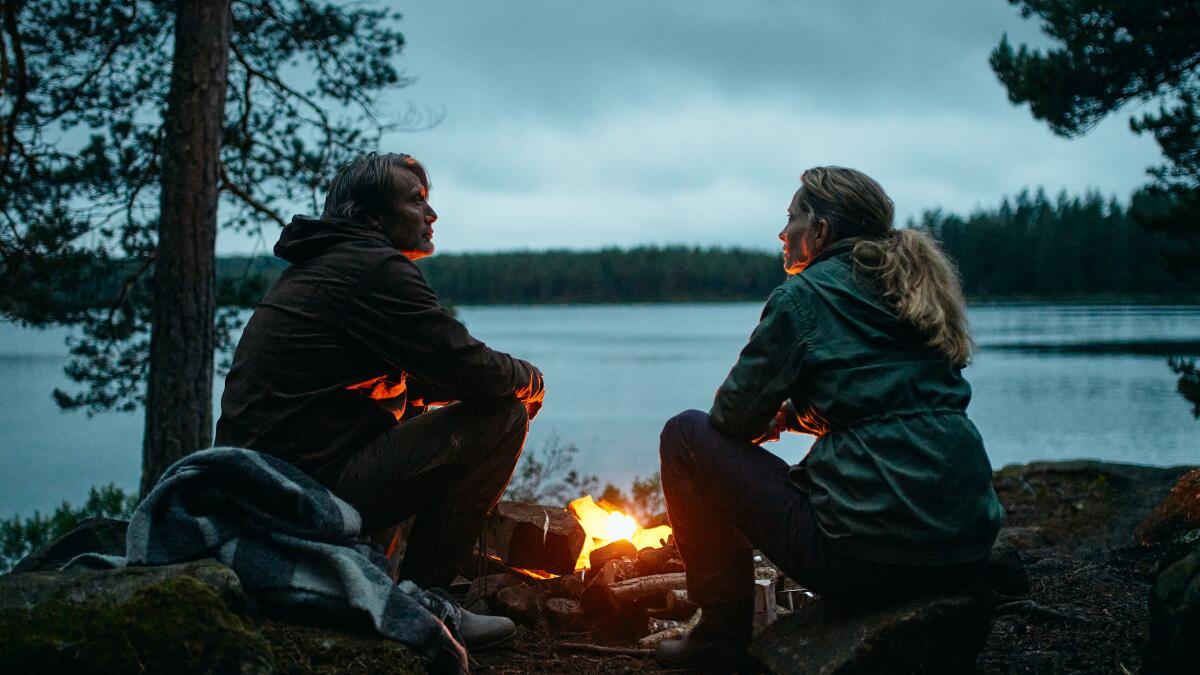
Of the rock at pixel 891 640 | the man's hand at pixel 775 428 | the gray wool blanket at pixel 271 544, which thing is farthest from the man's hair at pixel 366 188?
the rock at pixel 891 640

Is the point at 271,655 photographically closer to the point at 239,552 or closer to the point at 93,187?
the point at 239,552

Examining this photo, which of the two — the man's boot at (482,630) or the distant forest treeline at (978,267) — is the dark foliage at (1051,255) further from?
the man's boot at (482,630)

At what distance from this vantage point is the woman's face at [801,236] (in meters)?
2.95

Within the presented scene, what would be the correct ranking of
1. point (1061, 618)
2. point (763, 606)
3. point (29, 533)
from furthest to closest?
point (29, 533) < point (1061, 618) < point (763, 606)

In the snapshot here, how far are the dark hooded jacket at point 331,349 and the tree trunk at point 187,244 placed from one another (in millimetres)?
3755

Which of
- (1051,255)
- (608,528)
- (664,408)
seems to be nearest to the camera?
(608,528)

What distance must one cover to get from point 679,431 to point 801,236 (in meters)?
0.74

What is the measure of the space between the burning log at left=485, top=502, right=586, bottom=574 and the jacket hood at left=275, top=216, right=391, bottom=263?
1.55m

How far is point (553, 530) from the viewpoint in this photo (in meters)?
4.05

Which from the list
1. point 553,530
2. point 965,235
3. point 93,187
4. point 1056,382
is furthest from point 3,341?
point 965,235

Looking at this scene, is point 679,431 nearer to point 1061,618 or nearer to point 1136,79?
point 1061,618

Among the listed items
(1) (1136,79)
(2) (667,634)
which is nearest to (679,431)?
(2) (667,634)

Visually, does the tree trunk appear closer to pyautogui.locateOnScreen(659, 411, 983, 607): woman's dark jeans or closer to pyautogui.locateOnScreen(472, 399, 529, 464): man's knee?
pyautogui.locateOnScreen(472, 399, 529, 464): man's knee

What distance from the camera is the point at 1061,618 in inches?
139
